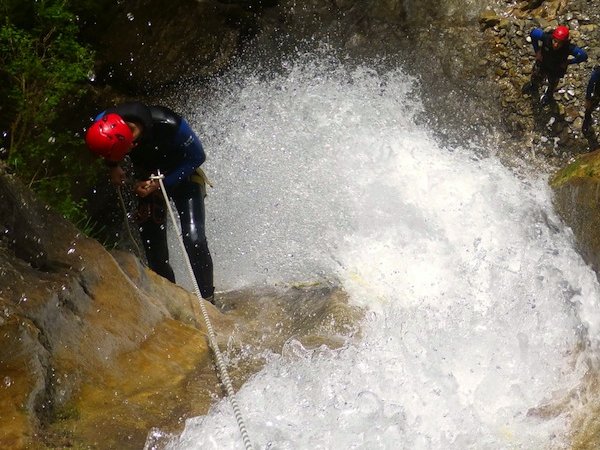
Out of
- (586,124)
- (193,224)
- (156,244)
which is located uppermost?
→ (586,124)

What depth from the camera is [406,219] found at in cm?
580

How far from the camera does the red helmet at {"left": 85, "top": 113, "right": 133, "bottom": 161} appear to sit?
141 inches

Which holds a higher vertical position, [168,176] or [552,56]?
[552,56]

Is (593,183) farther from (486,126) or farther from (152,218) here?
(152,218)

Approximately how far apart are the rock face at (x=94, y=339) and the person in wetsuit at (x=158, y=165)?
1.82 feet

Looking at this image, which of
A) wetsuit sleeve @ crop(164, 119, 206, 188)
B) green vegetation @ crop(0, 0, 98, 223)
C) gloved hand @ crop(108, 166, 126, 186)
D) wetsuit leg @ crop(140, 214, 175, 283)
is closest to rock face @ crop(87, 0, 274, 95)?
green vegetation @ crop(0, 0, 98, 223)

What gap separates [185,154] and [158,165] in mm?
217

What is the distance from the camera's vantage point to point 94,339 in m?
3.19

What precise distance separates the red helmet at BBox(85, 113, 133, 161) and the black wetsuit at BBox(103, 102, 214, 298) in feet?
0.46

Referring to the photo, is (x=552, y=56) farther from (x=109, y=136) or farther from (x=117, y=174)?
(x=109, y=136)

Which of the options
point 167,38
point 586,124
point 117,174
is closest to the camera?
point 117,174

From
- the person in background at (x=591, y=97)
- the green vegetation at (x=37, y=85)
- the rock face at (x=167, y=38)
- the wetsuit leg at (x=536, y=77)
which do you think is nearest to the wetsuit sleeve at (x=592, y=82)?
the person in background at (x=591, y=97)

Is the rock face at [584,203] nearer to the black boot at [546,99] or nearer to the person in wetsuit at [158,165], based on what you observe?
the black boot at [546,99]

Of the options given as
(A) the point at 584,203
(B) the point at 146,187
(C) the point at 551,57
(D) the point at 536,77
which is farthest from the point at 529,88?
(B) the point at 146,187
